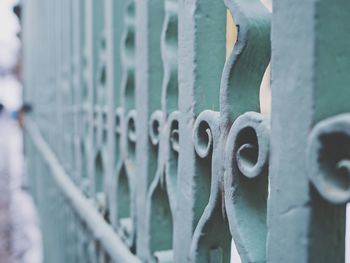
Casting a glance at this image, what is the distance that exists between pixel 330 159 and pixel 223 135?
215mm

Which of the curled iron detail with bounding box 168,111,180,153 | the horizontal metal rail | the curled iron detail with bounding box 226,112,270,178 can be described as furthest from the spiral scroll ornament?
the horizontal metal rail

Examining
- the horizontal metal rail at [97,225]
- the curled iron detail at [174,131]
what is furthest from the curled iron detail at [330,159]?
the horizontal metal rail at [97,225]

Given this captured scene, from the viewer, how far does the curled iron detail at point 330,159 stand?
0.40 metres

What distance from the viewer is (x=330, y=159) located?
41 centimetres

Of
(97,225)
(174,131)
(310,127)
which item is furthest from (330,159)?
(97,225)

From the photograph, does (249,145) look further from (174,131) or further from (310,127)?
(174,131)

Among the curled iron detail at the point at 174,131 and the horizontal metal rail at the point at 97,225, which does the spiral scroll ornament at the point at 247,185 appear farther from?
the horizontal metal rail at the point at 97,225

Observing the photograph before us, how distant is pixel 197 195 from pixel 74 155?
4.22 feet

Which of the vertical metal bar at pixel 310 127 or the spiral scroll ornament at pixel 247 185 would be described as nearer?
the vertical metal bar at pixel 310 127

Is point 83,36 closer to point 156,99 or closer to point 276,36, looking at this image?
point 156,99

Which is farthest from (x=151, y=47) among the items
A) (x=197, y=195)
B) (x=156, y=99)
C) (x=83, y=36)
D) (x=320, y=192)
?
(x=83, y=36)

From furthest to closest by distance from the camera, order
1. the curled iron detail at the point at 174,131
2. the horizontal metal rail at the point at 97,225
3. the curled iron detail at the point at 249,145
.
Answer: the horizontal metal rail at the point at 97,225 → the curled iron detail at the point at 174,131 → the curled iron detail at the point at 249,145

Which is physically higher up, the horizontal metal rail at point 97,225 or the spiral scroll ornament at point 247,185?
the spiral scroll ornament at point 247,185

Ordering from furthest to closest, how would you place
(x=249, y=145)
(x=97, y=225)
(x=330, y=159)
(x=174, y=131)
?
(x=97, y=225) < (x=174, y=131) < (x=249, y=145) < (x=330, y=159)
